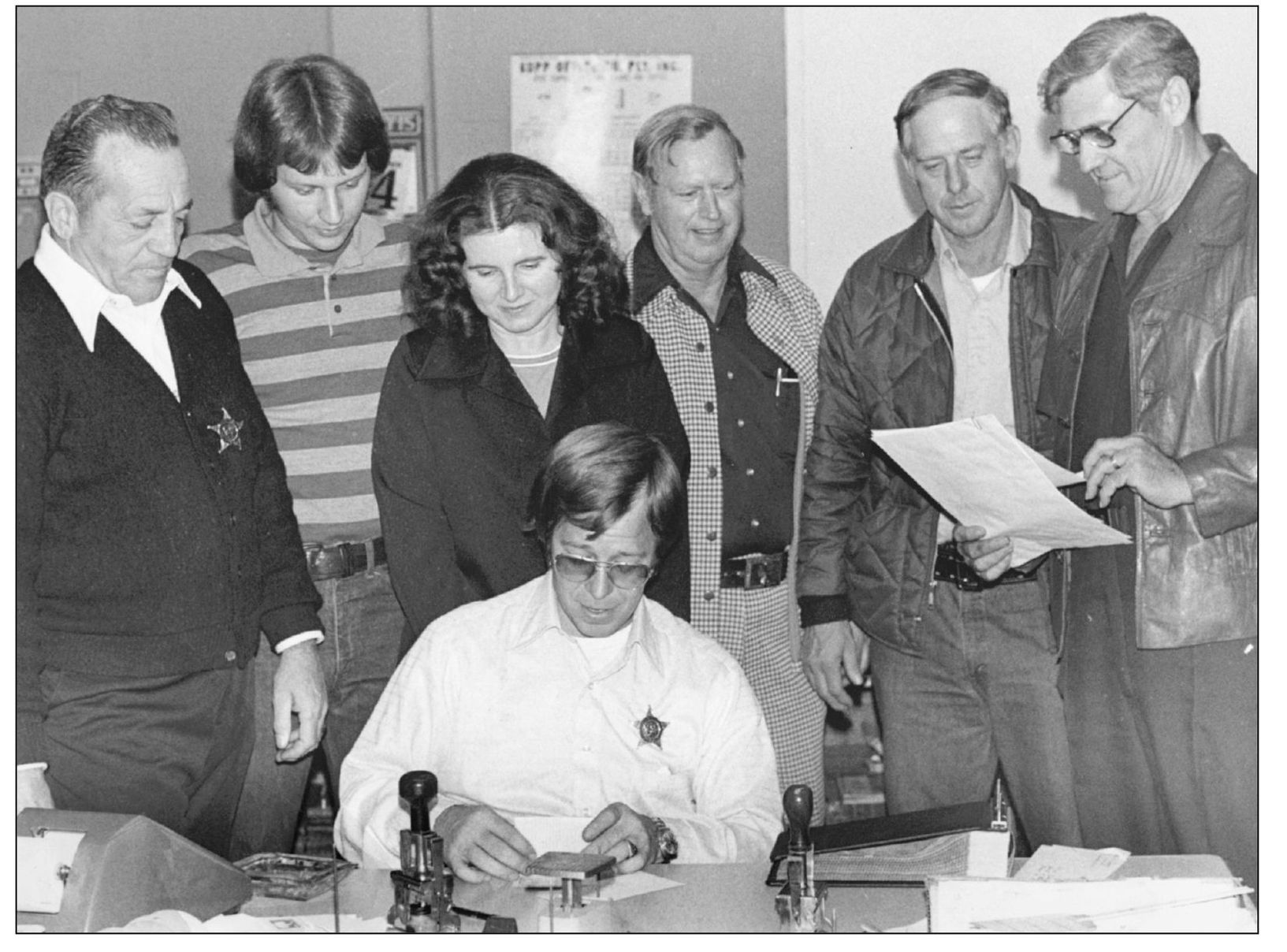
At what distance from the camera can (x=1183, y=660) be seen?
2.76m

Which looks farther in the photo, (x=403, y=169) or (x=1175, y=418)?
(x=403, y=169)

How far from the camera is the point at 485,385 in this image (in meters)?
2.98

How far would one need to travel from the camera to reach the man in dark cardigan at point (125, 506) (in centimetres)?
254

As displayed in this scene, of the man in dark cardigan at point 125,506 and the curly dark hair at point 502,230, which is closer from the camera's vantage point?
the man in dark cardigan at point 125,506

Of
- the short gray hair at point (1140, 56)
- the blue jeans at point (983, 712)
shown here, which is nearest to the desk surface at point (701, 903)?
the blue jeans at point (983, 712)

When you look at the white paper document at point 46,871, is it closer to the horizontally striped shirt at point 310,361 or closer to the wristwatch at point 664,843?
the wristwatch at point 664,843

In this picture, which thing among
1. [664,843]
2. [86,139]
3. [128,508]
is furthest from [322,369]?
[664,843]

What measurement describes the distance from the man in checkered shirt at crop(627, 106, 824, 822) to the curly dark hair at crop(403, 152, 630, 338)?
0.26 meters

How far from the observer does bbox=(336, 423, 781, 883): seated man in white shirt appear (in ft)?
8.43

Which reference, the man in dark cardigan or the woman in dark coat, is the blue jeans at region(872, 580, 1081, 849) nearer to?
the woman in dark coat

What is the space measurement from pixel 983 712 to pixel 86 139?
2.14m

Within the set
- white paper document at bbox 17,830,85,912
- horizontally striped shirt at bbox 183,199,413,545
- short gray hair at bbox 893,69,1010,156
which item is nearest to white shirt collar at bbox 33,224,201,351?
horizontally striped shirt at bbox 183,199,413,545

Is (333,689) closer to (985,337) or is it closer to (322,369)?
(322,369)

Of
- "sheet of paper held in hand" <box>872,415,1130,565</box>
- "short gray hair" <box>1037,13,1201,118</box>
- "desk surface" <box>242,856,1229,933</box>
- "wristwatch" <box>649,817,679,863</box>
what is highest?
"short gray hair" <box>1037,13,1201,118</box>
